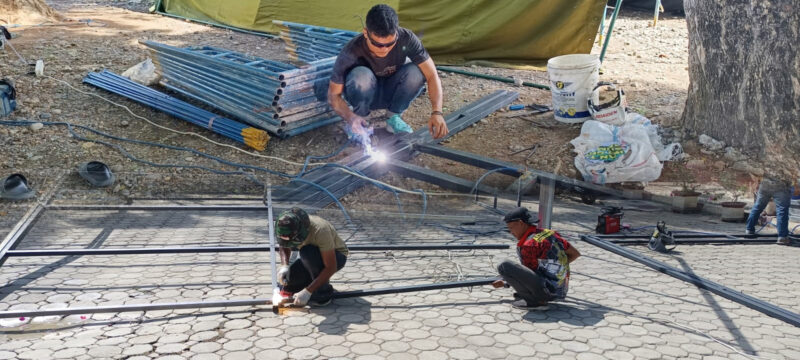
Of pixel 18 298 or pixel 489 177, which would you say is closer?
pixel 18 298

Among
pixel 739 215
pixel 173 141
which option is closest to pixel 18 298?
pixel 173 141

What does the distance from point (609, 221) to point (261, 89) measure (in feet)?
12.1

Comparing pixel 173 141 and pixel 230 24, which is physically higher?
pixel 230 24

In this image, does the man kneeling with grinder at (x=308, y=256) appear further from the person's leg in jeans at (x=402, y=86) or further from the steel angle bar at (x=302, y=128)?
the steel angle bar at (x=302, y=128)

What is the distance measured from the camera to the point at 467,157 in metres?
7.12

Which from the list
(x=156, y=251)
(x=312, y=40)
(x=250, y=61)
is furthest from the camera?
(x=312, y=40)

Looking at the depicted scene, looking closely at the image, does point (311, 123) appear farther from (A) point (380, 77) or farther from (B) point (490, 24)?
(B) point (490, 24)

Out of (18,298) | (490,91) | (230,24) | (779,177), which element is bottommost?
(18,298)

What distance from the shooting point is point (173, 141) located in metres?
7.45

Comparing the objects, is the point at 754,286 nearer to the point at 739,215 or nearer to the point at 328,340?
the point at 739,215

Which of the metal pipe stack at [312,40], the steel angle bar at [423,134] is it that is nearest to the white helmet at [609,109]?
the steel angle bar at [423,134]

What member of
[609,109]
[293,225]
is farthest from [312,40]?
[293,225]

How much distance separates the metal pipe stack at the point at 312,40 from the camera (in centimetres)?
868

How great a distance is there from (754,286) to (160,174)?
511cm
